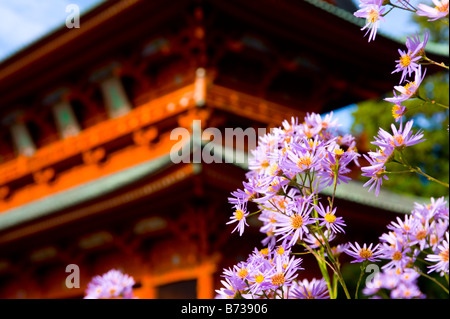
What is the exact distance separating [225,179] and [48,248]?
340cm

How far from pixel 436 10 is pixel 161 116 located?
5805 mm

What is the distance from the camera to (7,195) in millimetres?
8891

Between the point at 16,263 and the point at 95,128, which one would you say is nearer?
the point at 16,263

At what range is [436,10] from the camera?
3.00 ft

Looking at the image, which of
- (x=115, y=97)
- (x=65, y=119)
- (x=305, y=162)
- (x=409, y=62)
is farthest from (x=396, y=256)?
(x=65, y=119)

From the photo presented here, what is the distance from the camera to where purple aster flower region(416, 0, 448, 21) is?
35.2 inches

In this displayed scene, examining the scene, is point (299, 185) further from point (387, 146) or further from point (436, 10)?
point (436, 10)

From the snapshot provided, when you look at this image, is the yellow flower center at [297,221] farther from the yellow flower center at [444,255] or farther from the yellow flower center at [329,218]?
the yellow flower center at [444,255]

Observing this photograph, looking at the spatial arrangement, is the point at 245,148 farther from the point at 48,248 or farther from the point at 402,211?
the point at 48,248

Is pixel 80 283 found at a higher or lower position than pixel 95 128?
lower

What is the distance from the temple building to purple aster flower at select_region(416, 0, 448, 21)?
378 cm

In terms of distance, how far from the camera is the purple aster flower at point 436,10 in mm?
895

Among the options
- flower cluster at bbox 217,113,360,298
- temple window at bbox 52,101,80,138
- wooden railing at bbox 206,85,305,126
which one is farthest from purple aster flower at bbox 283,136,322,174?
temple window at bbox 52,101,80,138
